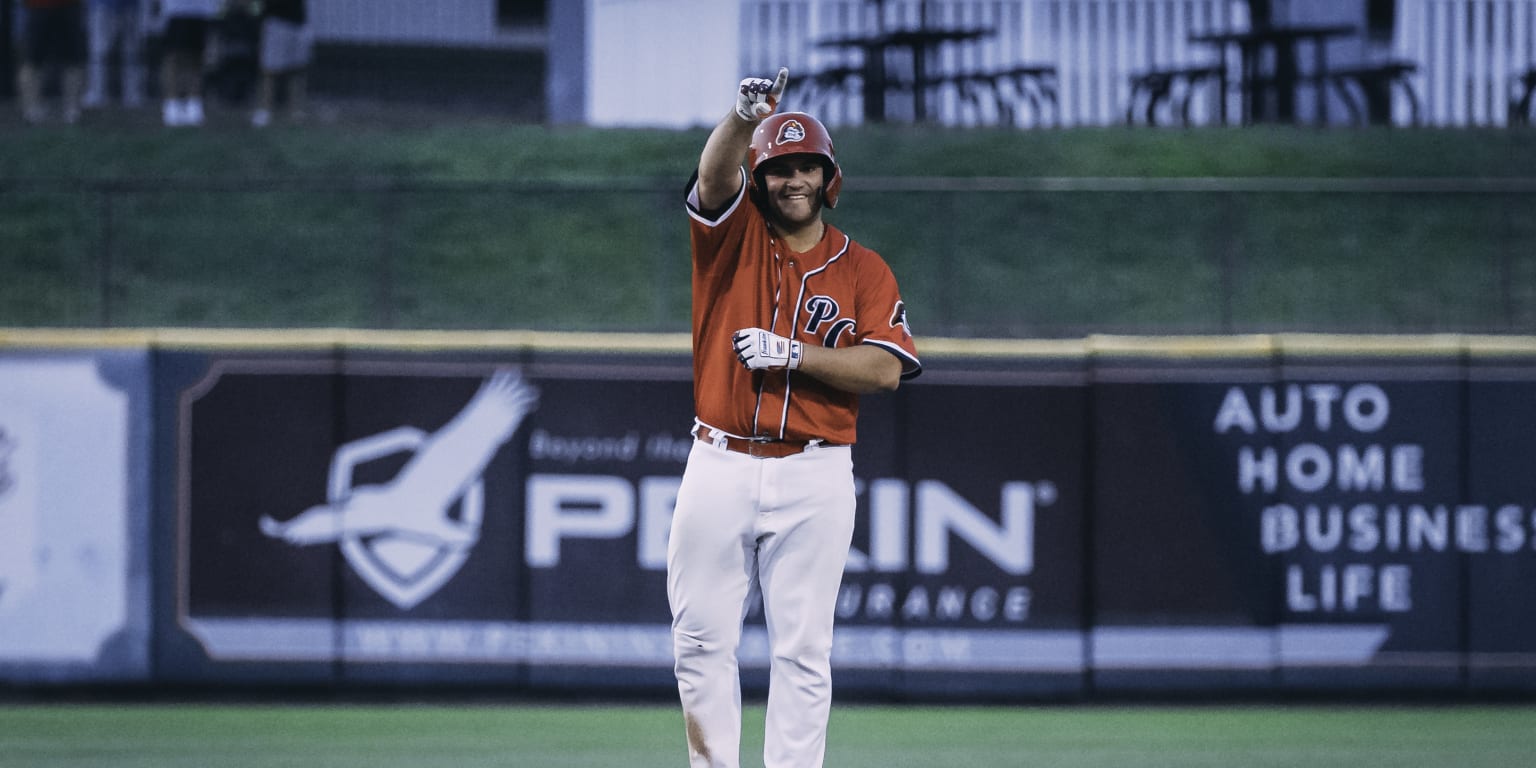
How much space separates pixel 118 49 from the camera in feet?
63.8

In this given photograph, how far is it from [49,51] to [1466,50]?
13.2 m

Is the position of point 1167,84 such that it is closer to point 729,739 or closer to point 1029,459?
point 1029,459

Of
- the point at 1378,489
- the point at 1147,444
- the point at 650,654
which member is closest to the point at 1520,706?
the point at 1378,489

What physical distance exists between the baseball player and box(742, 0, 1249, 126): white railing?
12.5 m

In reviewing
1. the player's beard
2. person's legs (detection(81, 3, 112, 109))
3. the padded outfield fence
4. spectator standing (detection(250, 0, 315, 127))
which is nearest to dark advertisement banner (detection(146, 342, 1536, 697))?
the player's beard

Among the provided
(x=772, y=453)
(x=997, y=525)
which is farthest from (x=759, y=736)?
(x=772, y=453)

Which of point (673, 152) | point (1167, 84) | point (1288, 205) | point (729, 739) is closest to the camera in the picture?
point (729, 739)

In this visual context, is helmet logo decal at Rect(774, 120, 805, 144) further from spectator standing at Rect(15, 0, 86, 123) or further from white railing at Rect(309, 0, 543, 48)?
white railing at Rect(309, 0, 543, 48)

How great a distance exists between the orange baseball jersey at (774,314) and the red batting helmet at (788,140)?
0.08 metres

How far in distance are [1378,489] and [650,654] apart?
3.26 meters

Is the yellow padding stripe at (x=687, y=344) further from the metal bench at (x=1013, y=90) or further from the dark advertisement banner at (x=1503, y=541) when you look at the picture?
the metal bench at (x=1013, y=90)

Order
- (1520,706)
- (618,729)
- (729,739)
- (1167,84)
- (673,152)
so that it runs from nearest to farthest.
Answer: (729,739) < (618,729) < (1520,706) < (673,152) < (1167,84)

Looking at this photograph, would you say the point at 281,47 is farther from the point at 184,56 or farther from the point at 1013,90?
the point at 1013,90

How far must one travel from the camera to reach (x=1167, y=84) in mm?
17188
